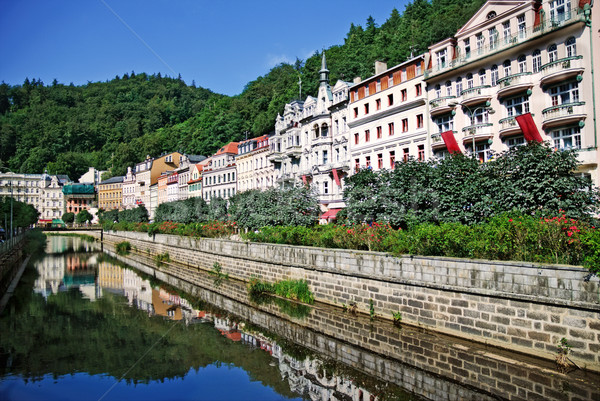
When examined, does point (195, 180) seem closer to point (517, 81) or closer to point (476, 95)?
point (476, 95)

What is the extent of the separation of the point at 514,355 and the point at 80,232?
12945 cm

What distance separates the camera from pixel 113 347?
715 inches

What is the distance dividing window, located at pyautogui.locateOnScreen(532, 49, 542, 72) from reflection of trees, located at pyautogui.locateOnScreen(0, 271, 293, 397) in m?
25.3

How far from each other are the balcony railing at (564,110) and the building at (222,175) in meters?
52.2

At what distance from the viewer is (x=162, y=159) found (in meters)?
117

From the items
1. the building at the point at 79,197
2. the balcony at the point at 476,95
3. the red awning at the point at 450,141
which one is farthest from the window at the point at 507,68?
the building at the point at 79,197

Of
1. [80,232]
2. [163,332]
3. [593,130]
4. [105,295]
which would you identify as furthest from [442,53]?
[80,232]

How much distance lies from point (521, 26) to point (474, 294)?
22.8 metres

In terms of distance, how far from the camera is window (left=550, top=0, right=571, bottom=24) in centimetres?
2614

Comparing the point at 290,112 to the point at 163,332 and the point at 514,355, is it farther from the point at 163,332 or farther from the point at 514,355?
the point at 514,355

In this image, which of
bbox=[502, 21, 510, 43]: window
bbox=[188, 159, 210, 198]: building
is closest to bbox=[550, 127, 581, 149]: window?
bbox=[502, 21, 510, 43]: window

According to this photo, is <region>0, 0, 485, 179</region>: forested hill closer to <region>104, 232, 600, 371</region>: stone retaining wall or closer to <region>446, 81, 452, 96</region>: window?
<region>446, 81, 452, 96</region>: window

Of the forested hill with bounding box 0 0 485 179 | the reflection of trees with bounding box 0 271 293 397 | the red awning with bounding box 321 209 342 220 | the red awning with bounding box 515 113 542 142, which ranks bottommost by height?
the reflection of trees with bounding box 0 271 293 397

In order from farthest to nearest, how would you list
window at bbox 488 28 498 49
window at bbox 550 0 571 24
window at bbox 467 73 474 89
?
1. window at bbox 467 73 474 89
2. window at bbox 488 28 498 49
3. window at bbox 550 0 571 24
